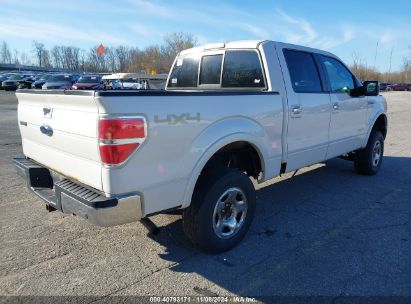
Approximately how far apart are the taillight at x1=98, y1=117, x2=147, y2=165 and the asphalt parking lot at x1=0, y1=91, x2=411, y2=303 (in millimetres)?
1135

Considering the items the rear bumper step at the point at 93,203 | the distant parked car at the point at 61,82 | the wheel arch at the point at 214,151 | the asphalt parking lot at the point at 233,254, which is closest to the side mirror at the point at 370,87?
the asphalt parking lot at the point at 233,254

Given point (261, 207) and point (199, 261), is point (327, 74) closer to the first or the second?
point (261, 207)

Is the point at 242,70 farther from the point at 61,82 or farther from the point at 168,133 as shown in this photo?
the point at 61,82

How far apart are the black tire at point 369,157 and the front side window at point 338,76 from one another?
4.10ft

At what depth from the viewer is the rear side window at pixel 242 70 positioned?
4.06 m

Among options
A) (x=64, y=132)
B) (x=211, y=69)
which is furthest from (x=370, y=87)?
(x=64, y=132)

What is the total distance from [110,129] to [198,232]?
4.29 feet

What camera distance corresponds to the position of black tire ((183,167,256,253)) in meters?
3.17

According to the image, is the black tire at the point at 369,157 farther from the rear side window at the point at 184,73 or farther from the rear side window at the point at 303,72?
the rear side window at the point at 184,73

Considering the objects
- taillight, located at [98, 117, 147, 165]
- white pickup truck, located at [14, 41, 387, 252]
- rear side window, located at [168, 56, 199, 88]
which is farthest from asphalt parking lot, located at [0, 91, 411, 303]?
rear side window, located at [168, 56, 199, 88]

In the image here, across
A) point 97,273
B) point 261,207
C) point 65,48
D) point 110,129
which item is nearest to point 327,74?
point 261,207

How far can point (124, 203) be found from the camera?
260 cm

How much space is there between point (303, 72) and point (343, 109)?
1.07m

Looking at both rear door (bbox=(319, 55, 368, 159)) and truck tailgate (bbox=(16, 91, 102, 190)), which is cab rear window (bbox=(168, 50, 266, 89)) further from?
truck tailgate (bbox=(16, 91, 102, 190))
